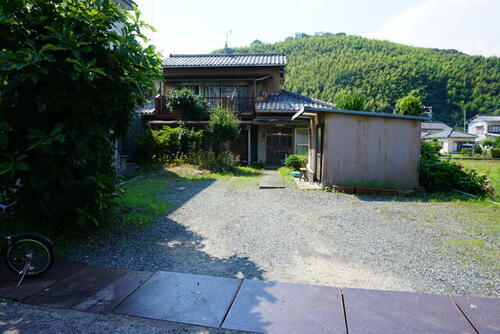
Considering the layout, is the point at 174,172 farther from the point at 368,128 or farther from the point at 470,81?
the point at 470,81

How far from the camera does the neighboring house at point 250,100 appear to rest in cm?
1653

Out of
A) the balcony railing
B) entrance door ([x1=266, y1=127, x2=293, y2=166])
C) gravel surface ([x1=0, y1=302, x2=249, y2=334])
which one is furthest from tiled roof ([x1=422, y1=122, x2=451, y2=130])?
gravel surface ([x1=0, y1=302, x2=249, y2=334])

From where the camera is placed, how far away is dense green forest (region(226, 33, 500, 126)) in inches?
1916

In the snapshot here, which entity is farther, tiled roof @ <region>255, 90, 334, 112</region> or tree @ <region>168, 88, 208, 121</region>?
tiled roof @ <region>255, 90, 334, 112</region>

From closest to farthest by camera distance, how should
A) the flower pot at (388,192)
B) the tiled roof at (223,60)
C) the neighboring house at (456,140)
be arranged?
the flower pot at (388,192) < the tiled roof at (223,60) < the neighboring house at (456,140)

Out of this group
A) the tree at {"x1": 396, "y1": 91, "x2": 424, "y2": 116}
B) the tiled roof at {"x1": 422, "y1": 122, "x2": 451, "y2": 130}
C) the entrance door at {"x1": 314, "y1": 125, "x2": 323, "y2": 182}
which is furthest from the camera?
the tiled roof at {"x1": 422, "y1": 122, "x2": 451, "y2": 130}

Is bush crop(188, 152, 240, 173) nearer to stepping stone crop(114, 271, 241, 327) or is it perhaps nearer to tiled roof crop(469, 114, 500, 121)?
stepping stone crop(114, 271, 241, 327)

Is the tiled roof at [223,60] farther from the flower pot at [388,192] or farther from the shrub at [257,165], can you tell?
the flower pot at [388,192]

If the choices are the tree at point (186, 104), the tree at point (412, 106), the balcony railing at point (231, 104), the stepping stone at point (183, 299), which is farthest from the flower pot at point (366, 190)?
the balcony railing at point (231, 104)

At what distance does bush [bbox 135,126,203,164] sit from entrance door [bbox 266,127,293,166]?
15.7 feet

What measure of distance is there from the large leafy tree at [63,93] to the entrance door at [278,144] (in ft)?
43.2

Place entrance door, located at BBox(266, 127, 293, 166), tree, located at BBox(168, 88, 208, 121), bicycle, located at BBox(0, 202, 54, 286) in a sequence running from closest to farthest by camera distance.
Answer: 1. bicycle, located at BBox(0, 202, 54, 286)
2. tree, located at BBox(168, 88, 208, 121)
3. entrance door, located at BBox(266, 127, 293, 166)

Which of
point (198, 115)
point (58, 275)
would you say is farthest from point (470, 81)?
point (58, 275)

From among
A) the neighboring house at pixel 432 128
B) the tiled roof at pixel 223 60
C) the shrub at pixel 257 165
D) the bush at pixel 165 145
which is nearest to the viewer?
the bush at pixel 165 145
